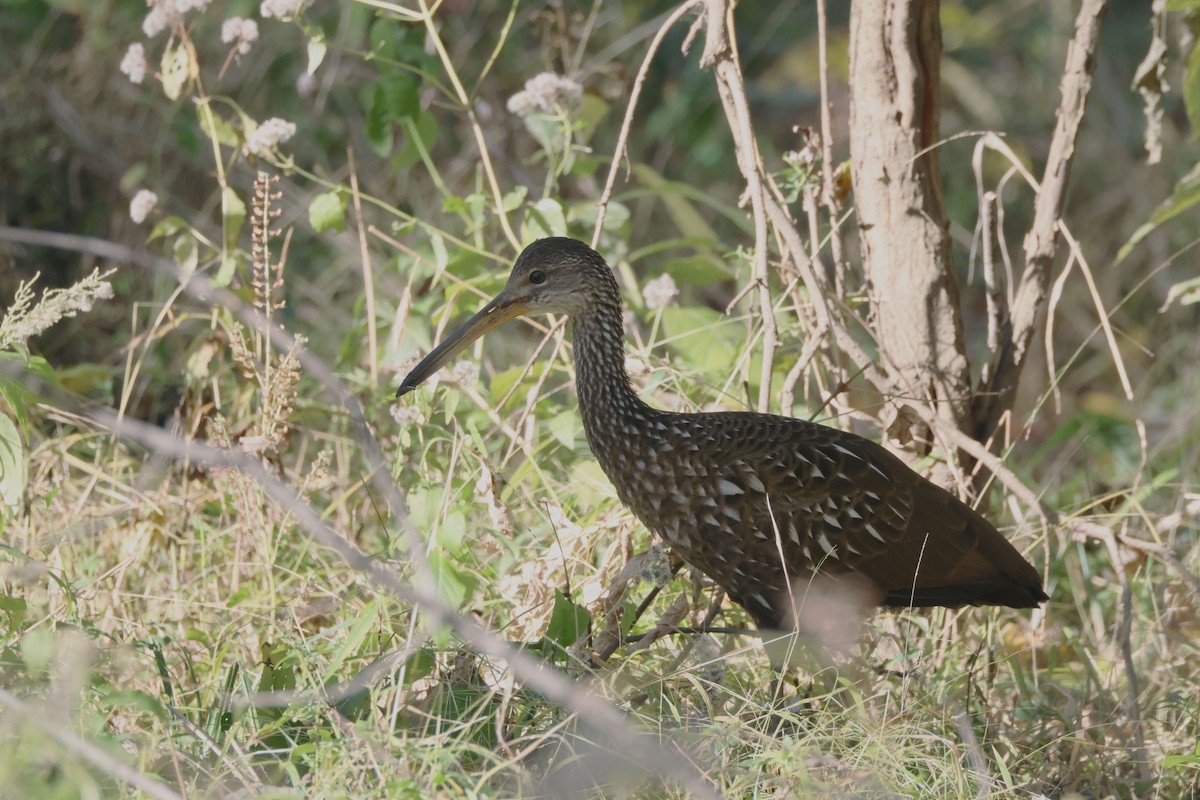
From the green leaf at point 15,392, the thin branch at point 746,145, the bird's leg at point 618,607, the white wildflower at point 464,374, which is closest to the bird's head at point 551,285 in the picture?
the white wildflower at point 464,374

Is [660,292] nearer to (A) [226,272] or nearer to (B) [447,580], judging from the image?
(A) [226,272]

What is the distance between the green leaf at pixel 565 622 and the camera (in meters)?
2.88

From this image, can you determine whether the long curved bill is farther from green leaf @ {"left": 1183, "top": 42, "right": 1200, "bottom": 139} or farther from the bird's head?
green leaf @ {"left": 1183, "top": 42, "right": 1200, "bottom": 139}

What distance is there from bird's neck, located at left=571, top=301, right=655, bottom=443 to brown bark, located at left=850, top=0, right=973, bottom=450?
26.6 inches

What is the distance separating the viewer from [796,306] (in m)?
3.41

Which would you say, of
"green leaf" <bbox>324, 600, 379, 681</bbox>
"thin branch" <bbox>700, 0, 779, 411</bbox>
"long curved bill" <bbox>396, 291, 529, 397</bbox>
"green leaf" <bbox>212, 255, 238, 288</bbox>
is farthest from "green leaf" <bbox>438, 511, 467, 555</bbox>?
"green leaf" <bbox>212, 255, 238, 288</bbox>

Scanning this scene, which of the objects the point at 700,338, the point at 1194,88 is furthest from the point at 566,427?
the point at 1194,88

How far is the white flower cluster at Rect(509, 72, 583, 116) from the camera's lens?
358cm

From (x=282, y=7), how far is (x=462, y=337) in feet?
3.15

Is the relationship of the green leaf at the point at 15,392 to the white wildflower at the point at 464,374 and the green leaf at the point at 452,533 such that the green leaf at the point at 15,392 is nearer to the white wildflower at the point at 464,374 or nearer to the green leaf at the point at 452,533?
the green leaf at the point at 452,533

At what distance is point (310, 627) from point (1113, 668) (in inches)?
75.9

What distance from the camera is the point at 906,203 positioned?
10.9 ft

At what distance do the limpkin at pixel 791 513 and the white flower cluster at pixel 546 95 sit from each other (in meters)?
0.84

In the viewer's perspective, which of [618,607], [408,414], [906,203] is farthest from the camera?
[906,203]
